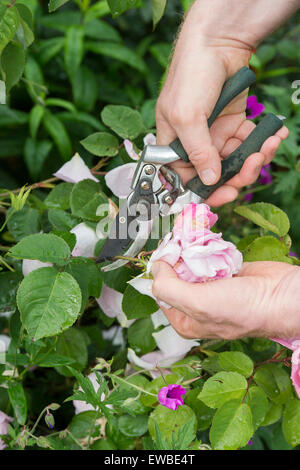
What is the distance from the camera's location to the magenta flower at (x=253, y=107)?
94cm

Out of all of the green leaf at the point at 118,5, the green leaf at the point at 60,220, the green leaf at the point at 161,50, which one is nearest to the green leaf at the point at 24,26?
the green leaf at the point at 118,5

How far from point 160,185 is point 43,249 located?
0.22 meters

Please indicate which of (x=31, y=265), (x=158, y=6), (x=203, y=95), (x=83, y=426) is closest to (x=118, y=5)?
(x=158, y=6)

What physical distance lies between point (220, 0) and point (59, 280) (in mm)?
512

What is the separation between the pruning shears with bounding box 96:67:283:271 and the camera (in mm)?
747

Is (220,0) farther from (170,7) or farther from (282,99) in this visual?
(170,7)

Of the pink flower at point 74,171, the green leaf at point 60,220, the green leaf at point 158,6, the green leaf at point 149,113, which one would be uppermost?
the green leaf at point 158,6

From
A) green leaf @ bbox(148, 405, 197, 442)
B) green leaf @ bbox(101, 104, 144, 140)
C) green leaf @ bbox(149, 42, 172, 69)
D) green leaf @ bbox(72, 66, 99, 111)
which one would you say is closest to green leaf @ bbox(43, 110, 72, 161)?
green leaf @ bbox(72, 66, 99, 111)

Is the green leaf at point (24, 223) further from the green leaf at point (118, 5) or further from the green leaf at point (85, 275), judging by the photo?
the green leaf at point (118, 5)

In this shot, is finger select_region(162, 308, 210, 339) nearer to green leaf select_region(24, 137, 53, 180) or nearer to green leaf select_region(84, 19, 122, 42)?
green leaf select_region(24, 137, 53, 180)

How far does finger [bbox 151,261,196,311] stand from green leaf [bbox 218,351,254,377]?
11 centimetres

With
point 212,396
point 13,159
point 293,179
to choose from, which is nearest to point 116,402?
point 212,396

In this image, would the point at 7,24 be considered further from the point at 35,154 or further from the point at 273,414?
the point at 35,154

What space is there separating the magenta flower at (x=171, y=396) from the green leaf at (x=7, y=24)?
49 cm
